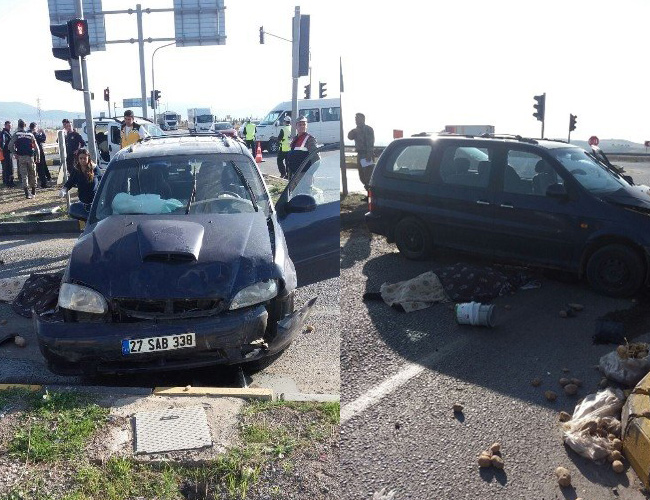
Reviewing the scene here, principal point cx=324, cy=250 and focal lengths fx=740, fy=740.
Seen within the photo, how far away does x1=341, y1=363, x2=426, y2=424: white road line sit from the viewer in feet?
15.9

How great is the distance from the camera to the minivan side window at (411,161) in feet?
29.7

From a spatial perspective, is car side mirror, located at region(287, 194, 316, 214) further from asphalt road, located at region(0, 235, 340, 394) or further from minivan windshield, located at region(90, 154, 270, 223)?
asphalt road, located at region(0, 235, 340, 394)

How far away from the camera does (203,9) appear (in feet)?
103

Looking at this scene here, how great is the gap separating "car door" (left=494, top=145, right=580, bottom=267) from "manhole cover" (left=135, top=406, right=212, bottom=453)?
4.76 meters

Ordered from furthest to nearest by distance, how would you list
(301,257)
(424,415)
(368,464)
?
1. (301,257)
2. (424,415)
3. (368,464)

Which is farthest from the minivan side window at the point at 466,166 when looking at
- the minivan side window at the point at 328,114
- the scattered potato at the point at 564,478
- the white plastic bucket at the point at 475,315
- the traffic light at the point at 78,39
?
the minivan side window at the point at 328,114

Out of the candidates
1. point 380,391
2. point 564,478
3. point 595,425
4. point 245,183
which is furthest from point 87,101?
point 564,478

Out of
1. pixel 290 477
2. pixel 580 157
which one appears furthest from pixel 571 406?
pixel 580 157

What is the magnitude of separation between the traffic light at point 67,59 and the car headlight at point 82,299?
936cm

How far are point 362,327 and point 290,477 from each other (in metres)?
2.97

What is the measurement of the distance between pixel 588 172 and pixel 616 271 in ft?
4.12

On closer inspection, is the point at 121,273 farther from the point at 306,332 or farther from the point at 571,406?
the point at 571,406

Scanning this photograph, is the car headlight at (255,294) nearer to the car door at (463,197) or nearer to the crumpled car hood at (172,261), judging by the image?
the crumpled car hood at (172,261)

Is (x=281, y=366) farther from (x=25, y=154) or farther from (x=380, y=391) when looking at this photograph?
(x=25, y=154)
